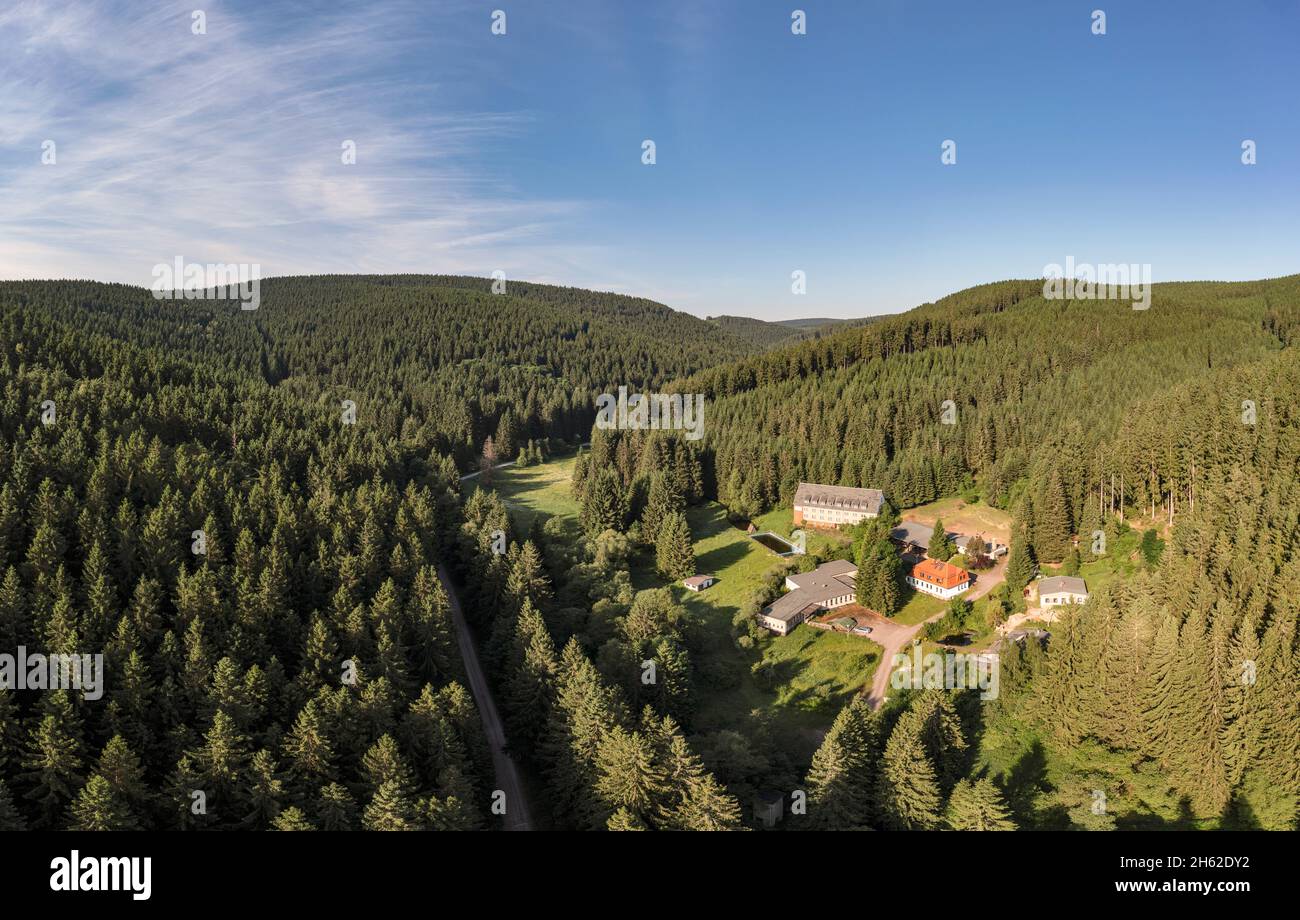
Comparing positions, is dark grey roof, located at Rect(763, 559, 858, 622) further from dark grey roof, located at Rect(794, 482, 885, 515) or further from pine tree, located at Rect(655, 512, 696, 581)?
dark grey roof, located at Rect(794, 482, 885, 515)

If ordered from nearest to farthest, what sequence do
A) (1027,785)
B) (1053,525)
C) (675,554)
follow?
1. (1027,785)
2. (1053,525)
3. (675,554)

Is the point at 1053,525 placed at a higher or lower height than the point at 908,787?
higher

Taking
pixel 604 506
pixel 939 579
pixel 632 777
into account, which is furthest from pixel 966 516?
pixel 632 777

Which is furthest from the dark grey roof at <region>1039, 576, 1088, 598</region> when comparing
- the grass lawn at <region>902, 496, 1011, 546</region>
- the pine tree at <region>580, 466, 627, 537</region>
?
the pine tree at <region>580, 466, 627, 537</region>

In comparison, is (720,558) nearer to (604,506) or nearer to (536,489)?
(604,506)

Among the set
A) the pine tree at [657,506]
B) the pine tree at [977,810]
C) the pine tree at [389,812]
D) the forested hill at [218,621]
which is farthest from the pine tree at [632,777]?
the pine tree at [657,506]

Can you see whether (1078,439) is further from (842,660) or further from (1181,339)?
(1181,339)

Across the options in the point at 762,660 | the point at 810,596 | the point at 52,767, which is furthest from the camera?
the point at 810,596
